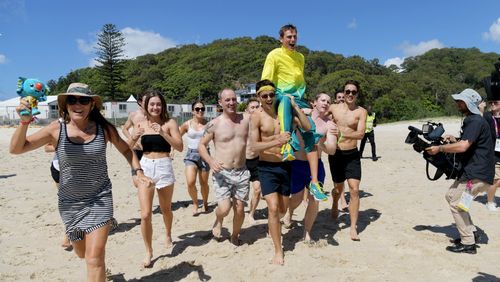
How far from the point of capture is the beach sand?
413 centimetres

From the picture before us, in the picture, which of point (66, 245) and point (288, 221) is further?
point (288, 221)

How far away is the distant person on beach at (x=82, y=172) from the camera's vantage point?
2936mm

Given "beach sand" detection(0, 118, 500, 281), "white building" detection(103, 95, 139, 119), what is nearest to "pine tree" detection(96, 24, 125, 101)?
"white building" detection(103, 95, 139, 119)

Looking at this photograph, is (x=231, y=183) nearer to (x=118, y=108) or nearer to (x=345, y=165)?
(x=345, y=165)

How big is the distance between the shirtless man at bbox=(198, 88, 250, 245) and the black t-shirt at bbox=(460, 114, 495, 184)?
272 cm

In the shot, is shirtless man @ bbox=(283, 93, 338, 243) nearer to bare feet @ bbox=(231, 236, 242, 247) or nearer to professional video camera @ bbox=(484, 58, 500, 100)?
bare feet @ bbox=(231, 236, 242, 247)

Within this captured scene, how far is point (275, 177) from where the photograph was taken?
4.37m

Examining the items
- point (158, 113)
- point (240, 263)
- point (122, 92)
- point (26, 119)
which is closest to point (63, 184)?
point (26, 119)

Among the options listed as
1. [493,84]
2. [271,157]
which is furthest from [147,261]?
[493,84]

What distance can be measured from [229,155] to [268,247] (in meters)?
1.34

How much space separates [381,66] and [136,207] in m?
87.3

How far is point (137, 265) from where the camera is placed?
444cm

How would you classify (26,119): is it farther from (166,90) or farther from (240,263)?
(166,90)

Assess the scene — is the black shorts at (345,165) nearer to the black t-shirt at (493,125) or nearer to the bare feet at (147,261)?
the black t-shirt at (493,125)
